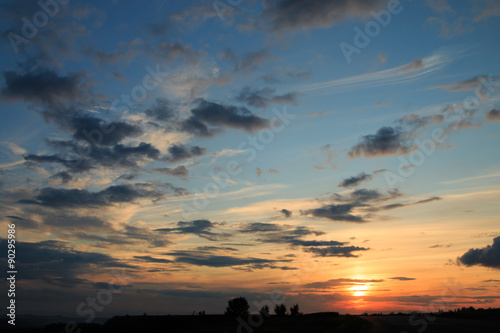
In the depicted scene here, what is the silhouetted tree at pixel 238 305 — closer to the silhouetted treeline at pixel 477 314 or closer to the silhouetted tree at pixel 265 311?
the silhouetted tree at pixel 265 311

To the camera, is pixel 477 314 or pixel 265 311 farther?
pixel 265 311

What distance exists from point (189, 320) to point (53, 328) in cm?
2463

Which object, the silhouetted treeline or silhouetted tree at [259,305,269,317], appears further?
silhouetted tree at [259,305,269,317]

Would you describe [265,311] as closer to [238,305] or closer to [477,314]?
[238,305]

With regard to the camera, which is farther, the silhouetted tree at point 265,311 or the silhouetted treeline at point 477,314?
the silhouetted tree at point 265,311

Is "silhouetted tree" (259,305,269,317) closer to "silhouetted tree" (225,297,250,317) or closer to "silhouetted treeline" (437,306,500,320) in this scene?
"silhouetted tree" (225,297,250,317)

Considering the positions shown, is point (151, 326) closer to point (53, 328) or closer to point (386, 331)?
point (53, 328)

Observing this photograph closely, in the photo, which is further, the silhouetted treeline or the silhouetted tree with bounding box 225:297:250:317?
the silhouetted tree with bounding box 225:297:250:317

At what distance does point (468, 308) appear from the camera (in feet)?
201

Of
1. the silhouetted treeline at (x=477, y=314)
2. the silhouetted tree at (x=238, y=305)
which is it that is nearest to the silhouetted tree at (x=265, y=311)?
the silhouetted tree at (x=238, y=305)

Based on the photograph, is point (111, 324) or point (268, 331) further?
point (111, 324)

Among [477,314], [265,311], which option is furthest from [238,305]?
[477,314]

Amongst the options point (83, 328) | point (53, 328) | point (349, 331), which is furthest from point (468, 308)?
point (53, 328)

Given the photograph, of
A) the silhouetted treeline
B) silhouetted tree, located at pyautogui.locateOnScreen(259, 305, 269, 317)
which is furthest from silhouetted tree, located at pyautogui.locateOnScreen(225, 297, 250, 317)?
the silhouetted treeline
